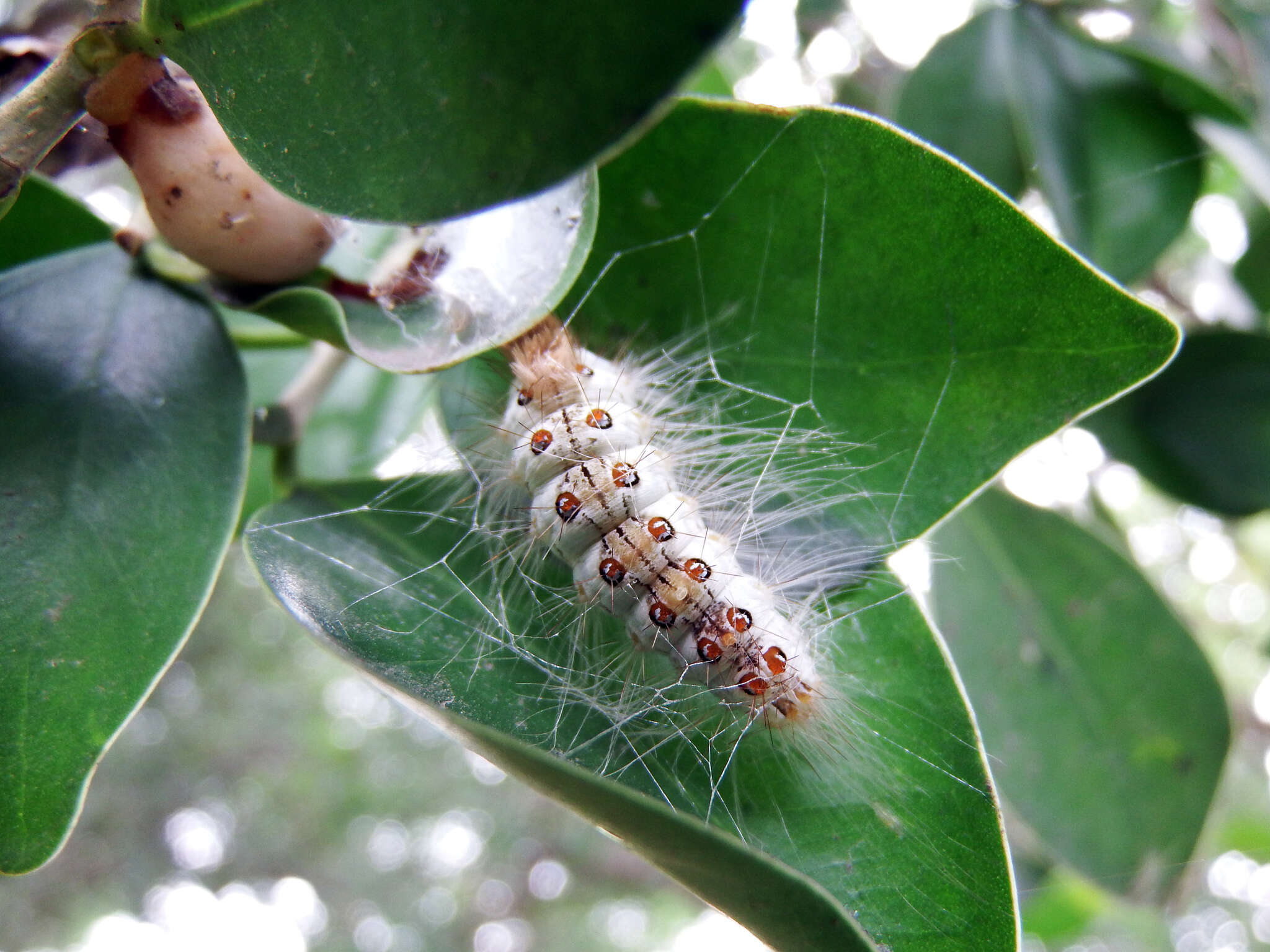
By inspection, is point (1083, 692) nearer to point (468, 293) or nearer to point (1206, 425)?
point (1206, 425)

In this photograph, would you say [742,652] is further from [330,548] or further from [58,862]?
[58,862]

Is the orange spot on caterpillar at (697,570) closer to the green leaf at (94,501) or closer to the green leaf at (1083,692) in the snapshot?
the green leaf at (94,501)

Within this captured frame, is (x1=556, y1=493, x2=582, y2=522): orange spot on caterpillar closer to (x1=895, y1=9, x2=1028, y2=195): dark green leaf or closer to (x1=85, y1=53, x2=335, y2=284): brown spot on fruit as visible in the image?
(x1=85, y1=53, x2=335, y2=284): brown spot on fruit

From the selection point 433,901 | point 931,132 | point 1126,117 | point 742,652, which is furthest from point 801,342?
point 433,901

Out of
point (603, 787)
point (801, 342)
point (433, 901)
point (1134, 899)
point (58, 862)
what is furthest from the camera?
point (433, 901)

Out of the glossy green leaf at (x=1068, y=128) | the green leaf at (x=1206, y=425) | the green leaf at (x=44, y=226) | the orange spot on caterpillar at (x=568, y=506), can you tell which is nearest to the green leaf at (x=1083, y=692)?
the green leaf at (x=1206, y=425)

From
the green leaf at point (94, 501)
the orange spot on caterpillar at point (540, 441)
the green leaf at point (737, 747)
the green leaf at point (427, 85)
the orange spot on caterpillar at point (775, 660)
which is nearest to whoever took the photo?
the green leaf at point (427, 85)
